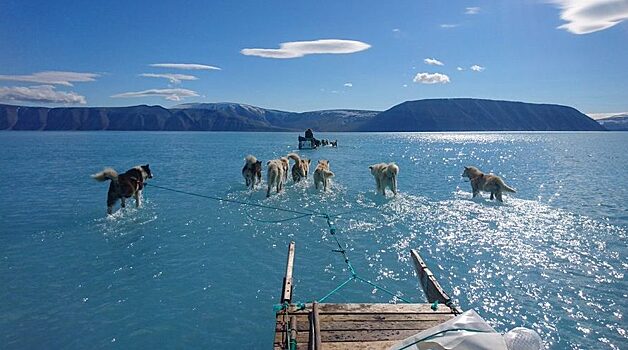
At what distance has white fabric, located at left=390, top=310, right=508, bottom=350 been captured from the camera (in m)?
3.83

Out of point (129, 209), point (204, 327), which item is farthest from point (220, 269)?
point (129, 209)

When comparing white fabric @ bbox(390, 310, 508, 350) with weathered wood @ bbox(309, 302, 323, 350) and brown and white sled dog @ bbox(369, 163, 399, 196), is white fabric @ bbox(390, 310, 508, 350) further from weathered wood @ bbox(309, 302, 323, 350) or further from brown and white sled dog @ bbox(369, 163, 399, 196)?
brown and white sled dog @ bbox(369, 163, 399, 196)

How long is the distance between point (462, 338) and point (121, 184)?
49.6 feet

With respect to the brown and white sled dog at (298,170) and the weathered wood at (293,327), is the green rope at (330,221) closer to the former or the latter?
the weathered wood at (293,327)

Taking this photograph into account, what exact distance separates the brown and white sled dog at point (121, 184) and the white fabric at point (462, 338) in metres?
14.2

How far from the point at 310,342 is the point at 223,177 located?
22.8 m

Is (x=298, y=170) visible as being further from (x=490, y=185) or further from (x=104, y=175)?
(x=104, y=175)

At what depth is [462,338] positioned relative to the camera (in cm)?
389

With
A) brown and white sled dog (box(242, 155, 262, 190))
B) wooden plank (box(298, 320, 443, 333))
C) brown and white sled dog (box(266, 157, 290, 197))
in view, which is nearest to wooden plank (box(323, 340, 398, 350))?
wooden plank (box(298, 320, 443, 333))

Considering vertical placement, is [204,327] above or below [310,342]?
below

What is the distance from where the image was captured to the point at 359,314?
20.0ft

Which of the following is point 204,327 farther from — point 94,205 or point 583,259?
point 94,205

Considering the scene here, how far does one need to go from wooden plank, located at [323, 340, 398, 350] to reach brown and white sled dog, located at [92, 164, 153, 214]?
12997 millimetres

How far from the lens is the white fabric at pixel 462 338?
383 cm
